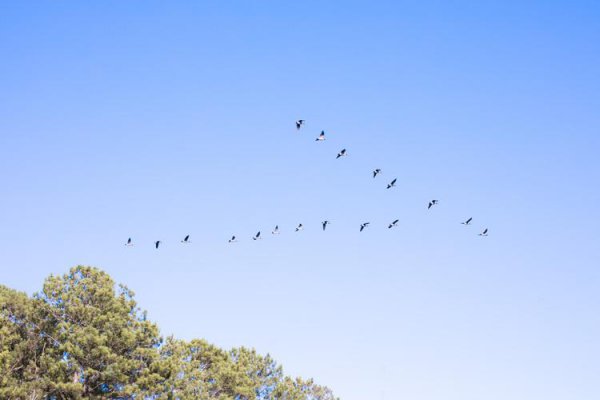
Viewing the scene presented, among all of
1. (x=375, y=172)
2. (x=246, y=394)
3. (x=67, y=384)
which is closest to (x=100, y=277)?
(x=67, y=384)

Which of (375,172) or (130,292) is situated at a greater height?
(375,172)

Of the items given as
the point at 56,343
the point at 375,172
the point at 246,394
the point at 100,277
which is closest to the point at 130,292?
the point at 100,277

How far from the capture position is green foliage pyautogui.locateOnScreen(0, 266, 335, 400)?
105 ft

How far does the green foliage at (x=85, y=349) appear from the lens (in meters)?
32.0

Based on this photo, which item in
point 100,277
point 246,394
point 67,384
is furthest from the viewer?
point 246,394

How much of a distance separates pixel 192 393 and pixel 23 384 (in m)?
9.54

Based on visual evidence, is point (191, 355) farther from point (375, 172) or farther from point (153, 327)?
point (375, 172)

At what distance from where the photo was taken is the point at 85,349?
3250 cm

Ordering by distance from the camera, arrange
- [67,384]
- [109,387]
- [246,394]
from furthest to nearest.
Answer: [246,394]
[109,387]
[67,384]

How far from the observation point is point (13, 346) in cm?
3359

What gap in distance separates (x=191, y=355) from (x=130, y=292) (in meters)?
7.12

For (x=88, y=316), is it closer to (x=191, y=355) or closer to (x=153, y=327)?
(x=153, y=327)

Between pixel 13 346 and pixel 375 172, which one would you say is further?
pixel 13 346

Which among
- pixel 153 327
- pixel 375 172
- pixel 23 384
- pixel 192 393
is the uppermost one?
pixel 375 172
